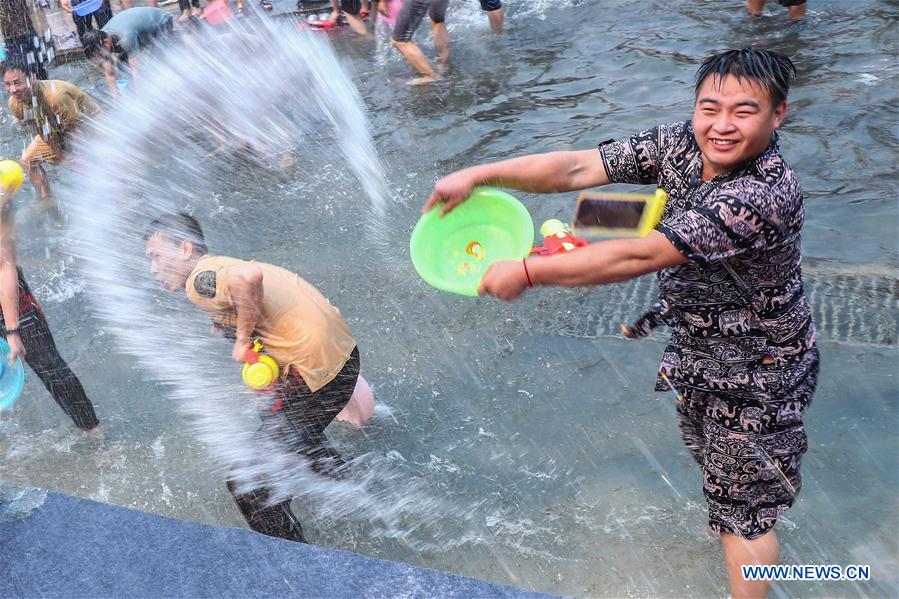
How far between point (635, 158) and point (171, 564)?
2.20 meters

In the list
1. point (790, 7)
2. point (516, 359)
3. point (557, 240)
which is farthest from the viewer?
point (790, 7)

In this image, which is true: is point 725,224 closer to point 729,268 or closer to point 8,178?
point 729,268

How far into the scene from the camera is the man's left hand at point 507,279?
2.17m

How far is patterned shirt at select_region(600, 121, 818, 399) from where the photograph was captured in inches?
80.0

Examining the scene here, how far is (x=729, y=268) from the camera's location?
7.25 feet

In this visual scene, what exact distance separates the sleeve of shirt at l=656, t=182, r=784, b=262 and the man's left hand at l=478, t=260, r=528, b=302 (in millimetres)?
389

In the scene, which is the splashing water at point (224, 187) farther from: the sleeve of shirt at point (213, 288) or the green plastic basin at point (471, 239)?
the green plastic basin at point (471, 239)

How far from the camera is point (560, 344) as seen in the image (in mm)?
4695

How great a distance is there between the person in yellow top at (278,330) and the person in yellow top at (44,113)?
395 cm

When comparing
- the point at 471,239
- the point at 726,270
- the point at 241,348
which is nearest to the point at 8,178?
the point at 241,348

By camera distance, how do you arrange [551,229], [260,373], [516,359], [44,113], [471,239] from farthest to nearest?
[44,113], [516,359], [551,229], [260,373], [471,239]

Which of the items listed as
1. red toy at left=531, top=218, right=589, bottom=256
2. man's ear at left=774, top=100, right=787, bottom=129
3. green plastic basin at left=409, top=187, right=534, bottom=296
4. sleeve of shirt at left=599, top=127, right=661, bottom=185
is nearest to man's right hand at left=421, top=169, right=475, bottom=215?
green plastic basin at left=409, top=187, right=534, bottom=296

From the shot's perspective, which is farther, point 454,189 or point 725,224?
point 454,189

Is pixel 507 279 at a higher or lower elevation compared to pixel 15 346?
higher
